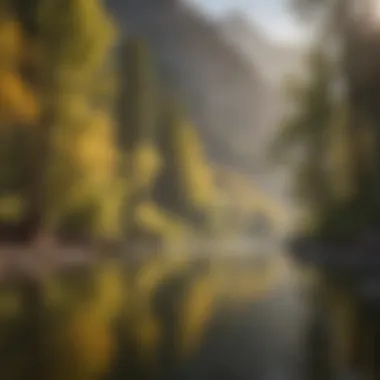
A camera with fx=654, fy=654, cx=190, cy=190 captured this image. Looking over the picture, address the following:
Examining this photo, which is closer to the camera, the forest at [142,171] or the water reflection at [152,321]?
the water reflection at [152,321]

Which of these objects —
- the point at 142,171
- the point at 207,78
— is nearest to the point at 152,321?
the point at 142,171

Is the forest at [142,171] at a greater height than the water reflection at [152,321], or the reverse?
the forest at [142,171]

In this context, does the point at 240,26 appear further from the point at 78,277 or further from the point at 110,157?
the point at 78,277

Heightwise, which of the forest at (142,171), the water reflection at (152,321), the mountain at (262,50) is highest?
the mountain at (262,50)

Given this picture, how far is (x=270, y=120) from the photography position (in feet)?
4.20

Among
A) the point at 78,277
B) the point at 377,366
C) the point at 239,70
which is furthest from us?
the point at 239,70

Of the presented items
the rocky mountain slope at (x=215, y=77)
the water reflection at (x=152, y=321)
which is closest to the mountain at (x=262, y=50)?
the rocky mountain slope at (x=215, y=77)

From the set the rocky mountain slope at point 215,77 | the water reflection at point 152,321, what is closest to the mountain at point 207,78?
the rocky mountain slope at point 215,77

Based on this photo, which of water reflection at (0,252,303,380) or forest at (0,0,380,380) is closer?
water reflection at (0,252,303,380)

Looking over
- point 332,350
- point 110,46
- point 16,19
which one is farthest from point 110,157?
point 332,350

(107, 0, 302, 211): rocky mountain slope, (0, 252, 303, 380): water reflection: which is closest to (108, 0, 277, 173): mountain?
(107, 0, 302, 211): rocky mountain slope

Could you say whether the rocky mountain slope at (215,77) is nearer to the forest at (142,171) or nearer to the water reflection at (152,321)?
the forest at (142,171)

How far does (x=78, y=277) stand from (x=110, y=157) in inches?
9.5

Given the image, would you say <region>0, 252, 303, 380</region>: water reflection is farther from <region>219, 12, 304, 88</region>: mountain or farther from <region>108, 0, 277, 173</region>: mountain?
<region>219, 12, 304, 88</region>: mountain
